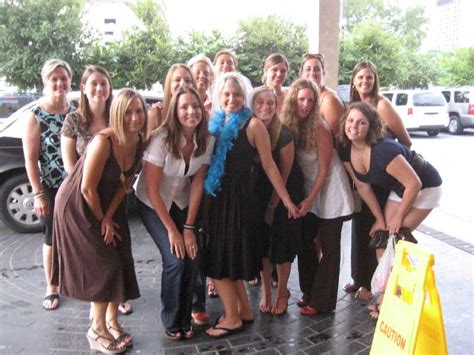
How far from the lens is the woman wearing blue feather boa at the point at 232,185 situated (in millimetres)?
3391

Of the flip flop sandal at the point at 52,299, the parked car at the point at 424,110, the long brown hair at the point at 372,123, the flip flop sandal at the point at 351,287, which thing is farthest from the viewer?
the parked car at the point at 424,110

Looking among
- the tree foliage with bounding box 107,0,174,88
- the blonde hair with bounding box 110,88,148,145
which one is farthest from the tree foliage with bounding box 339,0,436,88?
the blonde hair with bounding box 110,88,148,145

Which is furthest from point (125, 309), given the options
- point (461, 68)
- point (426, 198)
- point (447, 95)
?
point (461, 68)

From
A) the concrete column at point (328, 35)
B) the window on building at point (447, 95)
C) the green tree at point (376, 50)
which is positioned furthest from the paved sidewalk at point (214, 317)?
the green tree at point (376, 50)

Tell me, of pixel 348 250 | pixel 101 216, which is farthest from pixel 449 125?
pixel 101 216

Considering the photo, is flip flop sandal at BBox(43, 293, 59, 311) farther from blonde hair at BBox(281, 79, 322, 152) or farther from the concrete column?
the concrete column

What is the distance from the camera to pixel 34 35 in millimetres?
16953

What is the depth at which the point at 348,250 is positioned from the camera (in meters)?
5.60

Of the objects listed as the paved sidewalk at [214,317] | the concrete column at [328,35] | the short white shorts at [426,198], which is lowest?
the paved sidewalk at [214,317]

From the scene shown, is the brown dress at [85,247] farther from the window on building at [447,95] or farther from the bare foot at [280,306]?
the window on building at [447,95]

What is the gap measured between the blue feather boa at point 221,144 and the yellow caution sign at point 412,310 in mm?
1244

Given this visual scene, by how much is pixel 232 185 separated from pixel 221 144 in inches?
11.5

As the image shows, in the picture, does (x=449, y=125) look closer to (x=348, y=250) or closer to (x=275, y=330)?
(x=348, y=250)

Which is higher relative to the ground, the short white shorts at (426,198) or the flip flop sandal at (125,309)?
the short white shorts at (426,198)
